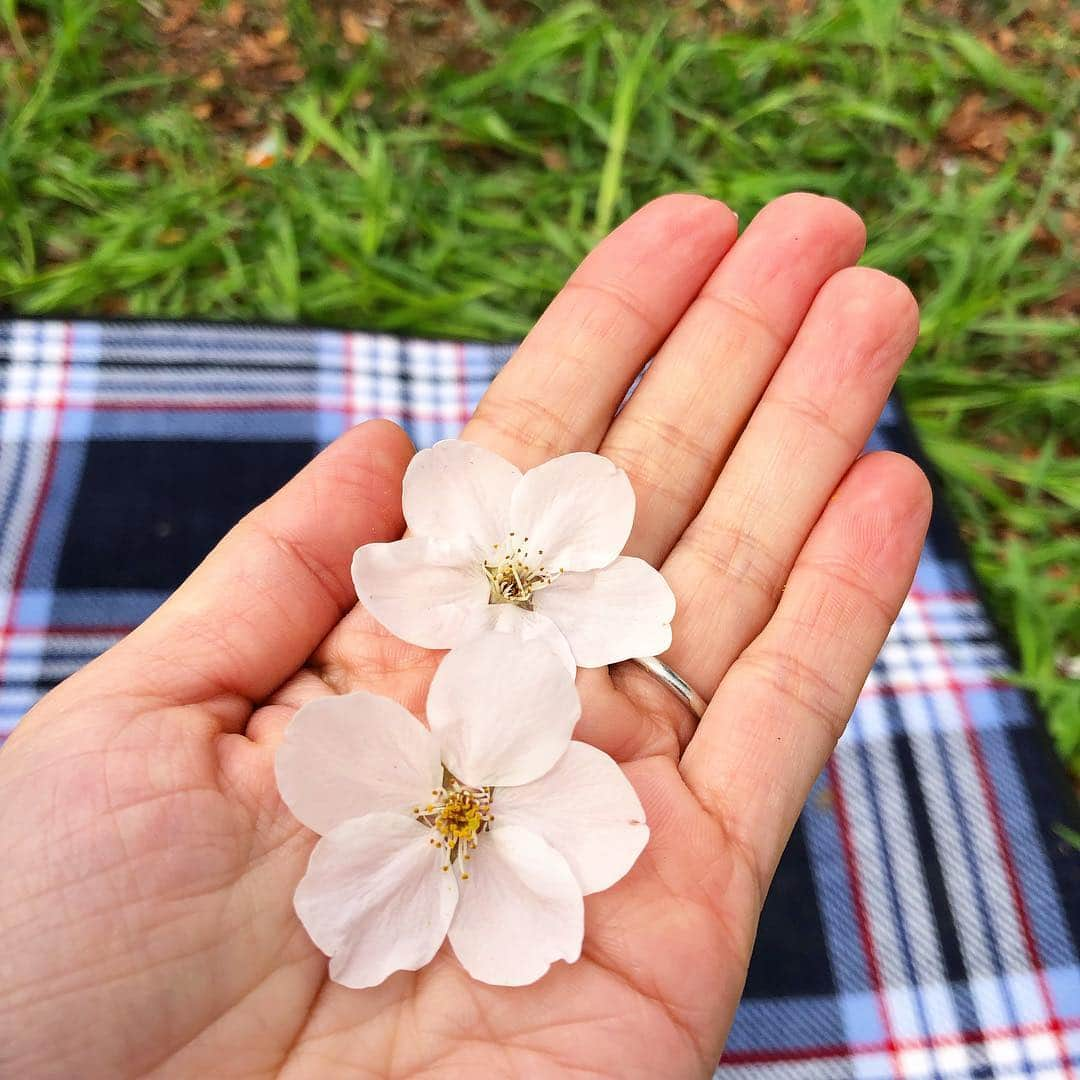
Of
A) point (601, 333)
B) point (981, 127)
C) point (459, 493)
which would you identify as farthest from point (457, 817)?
point (981, 127)

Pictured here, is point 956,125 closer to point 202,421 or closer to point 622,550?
point 622,550

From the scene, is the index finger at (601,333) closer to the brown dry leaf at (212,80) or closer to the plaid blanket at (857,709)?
the plaid blanket at (857,709)

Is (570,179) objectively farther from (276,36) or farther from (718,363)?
(718,363)

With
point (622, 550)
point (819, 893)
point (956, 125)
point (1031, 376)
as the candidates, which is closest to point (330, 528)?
point (622, 550)

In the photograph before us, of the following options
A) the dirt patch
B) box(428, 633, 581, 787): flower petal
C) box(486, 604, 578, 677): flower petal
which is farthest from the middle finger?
the dirt patch

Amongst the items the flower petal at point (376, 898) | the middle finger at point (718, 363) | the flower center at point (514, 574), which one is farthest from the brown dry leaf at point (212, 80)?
the flower petal at point (376, 898)
